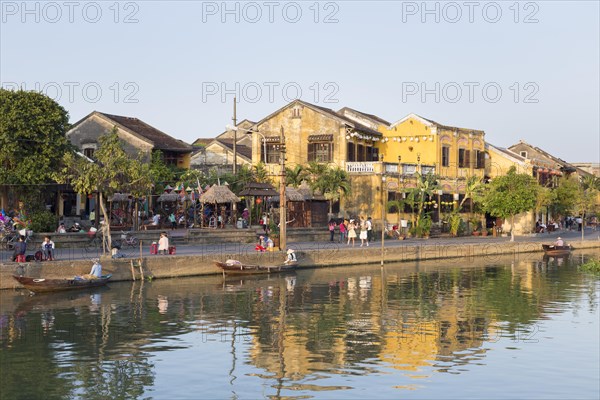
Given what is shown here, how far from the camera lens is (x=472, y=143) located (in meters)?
63.7

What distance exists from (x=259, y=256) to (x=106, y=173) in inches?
300


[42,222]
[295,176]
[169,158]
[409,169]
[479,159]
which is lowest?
[42,222]

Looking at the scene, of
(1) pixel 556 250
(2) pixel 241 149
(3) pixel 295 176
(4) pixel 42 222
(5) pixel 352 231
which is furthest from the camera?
(2) pixel 241 149

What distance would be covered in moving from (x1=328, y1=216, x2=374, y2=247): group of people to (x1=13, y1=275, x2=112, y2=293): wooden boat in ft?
58.3

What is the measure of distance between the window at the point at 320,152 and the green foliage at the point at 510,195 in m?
11.4

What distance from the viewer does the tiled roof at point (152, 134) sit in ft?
195

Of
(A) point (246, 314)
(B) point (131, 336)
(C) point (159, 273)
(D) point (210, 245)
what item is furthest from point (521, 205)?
(B) point (131, 336)

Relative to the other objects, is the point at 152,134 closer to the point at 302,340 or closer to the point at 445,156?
the point at 445,156

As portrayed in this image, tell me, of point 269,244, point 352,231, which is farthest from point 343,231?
point 269,244

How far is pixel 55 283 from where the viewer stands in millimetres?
29562

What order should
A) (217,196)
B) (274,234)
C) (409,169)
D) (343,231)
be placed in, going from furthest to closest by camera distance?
(409,169), (343,231), (217,196), (274,234)

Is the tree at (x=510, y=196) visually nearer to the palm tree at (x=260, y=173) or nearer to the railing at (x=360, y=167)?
the railing at (x=360, y=167)

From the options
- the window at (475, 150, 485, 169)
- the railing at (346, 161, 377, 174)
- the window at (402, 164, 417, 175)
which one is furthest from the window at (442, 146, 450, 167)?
the railing at (346, 161, 377, 174)

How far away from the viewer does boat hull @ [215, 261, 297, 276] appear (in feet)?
117
